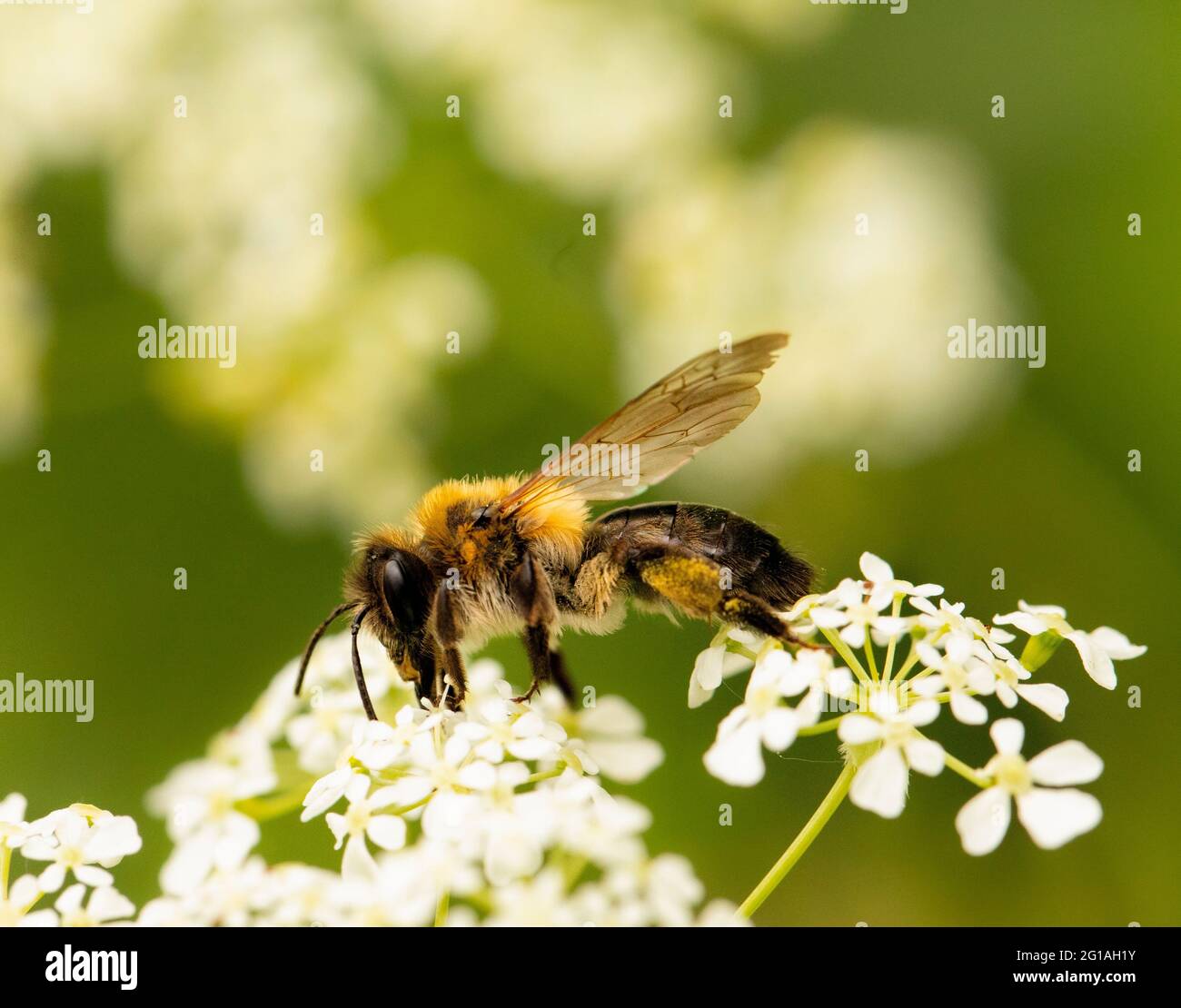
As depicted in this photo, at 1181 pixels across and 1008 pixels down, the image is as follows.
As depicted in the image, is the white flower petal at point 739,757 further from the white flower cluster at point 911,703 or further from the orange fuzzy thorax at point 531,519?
the orange fuzzy thorax at point 531,519

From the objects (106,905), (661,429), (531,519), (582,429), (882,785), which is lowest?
(106,905)

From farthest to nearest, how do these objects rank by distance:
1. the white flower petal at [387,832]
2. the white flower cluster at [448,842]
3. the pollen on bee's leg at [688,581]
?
the pollen on bee's leg at [688,581] → the white flower petal at [387,832] → the white flower cluster at [448,842]

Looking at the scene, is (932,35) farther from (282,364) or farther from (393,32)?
(282,364)

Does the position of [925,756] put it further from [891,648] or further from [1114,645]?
[1114,645]

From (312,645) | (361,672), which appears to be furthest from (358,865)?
(312,645)

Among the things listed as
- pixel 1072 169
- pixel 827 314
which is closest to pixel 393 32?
pixel 827 314

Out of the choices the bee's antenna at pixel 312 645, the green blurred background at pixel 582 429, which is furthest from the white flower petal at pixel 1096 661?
the green blurred background at pixel 582 429
